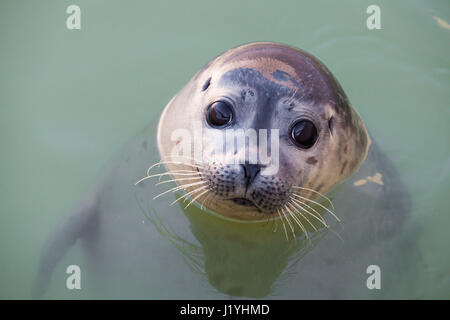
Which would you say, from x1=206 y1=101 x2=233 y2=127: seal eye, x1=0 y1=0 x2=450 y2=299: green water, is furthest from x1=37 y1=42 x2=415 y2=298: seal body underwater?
x1=0 y1=0 x2=450 y2=299: green water

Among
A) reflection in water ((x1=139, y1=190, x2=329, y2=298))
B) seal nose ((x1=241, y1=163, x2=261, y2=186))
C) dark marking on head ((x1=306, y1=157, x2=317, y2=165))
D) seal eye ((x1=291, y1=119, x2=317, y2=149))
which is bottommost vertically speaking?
reflection in water ((x1=139, y1=190, x2=329, y2=298))

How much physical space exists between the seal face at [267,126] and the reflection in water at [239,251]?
0.18 m

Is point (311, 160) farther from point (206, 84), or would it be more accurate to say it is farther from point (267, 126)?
point (206, 84)

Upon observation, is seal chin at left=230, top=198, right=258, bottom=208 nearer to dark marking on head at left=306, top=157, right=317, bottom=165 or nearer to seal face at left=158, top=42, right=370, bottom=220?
seal face at left=158, top=42, right=370, bottom=220

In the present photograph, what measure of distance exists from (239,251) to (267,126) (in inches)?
34.7

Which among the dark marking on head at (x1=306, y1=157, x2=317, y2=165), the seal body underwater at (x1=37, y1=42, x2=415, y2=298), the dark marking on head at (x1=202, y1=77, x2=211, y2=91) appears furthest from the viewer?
the dark marking on head at (x1=202, y1=77, x2=211, y2=91)

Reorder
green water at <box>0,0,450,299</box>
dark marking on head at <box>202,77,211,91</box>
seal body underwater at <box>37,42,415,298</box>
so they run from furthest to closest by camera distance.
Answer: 1. green water at <box>0,0,450,299</box>
2. dark marking on head at <box>202,77,211,91</box>
3. seal body underwater at <box>37,42,415,298</box>

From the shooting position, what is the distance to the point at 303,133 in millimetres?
2639

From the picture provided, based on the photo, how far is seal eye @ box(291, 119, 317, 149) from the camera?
2627mm

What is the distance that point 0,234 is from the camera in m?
3.52

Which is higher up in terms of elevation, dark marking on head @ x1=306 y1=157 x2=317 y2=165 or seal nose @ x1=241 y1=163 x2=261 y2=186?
dark marking on head @ x1=306 y1=157 x2=317 y2=165

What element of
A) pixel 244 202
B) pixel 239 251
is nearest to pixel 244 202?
pixel 244 202

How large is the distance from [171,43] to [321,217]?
211 cm
